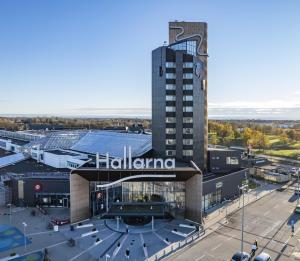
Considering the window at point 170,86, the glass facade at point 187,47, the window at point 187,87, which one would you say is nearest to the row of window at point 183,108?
the window at point 187,87

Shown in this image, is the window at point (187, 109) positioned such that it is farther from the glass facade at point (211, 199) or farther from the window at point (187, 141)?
the glass facade at point (211, 199)

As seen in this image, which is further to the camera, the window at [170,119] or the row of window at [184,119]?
the window at [170,119]

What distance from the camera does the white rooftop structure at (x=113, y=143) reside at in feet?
265

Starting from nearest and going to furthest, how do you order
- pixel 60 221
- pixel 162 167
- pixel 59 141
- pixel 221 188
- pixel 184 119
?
pixel 60 221 → pixel 162 167 → pixel 221 188 → pixel 184 119 → pixel 59 141

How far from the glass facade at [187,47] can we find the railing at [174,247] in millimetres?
41181

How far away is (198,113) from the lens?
73.6 meters

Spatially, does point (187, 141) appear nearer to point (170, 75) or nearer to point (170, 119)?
point (170, 119)

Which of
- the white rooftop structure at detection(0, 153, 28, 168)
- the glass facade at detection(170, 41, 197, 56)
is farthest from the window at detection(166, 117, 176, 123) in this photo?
the white rooftop structure at detection(0, 153, 28, 168)

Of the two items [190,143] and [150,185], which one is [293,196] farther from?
[150,185]

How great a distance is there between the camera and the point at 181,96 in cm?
7231

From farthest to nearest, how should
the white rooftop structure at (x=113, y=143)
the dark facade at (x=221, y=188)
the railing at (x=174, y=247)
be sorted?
the white rooftop structure at (x=113, y=143) → the dark facade at (x=221, y=188) → the railing at (x=174, y=247)

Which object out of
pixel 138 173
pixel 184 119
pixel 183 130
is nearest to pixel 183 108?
pixel 184 119

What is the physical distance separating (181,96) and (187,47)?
11.7 meters

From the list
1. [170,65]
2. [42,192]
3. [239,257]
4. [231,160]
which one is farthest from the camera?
[231,160]
